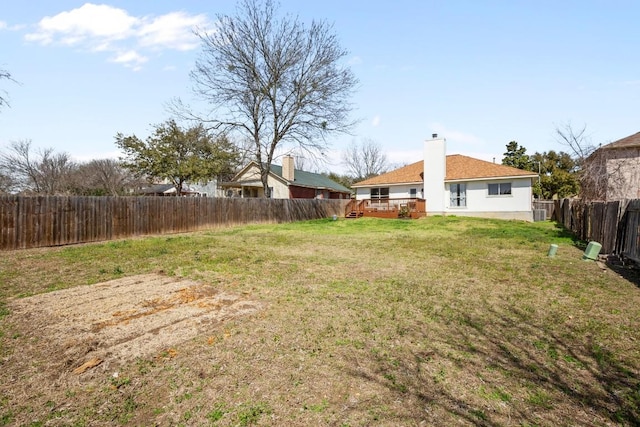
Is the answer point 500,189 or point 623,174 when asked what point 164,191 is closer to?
point 500,189

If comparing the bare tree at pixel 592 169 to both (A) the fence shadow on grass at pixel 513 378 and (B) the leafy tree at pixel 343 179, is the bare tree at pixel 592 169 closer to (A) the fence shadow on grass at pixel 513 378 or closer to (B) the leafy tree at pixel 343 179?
(A) the fence shadow on grass at pixel 513 378

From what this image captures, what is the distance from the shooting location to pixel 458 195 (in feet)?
74.8

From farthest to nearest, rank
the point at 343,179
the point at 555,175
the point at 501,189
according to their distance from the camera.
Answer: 1. the point at 343,179
2. the point at 555,175
3. the point at 501,189

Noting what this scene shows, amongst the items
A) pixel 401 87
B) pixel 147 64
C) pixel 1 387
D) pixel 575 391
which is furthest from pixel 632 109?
pixel 1 387

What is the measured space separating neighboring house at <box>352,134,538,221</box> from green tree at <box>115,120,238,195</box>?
52.9 feet

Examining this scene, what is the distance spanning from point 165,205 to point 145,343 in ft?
41.4

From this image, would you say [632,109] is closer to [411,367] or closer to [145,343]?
[411,367]

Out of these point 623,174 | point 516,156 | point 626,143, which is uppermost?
point 516,156

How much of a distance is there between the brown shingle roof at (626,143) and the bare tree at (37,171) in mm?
44415

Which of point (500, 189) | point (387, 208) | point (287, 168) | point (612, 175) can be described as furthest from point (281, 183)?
point (612, 175)

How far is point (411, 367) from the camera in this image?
283 centimetres

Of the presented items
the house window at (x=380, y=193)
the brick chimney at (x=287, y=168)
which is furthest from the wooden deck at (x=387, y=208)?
the brick chimney at (x=287, y=168)

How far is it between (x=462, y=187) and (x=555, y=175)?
19.9m

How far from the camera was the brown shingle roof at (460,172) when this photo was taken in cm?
2102
